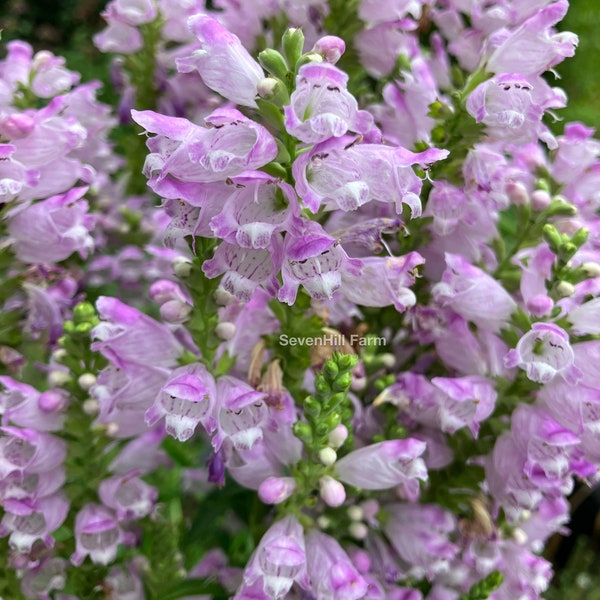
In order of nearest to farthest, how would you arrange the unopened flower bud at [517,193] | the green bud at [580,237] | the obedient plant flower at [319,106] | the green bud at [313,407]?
the obedient plant flower at [319,106], the green bud at [313,407], the green bud at [580,237], the unopened flower bud at [517,193]

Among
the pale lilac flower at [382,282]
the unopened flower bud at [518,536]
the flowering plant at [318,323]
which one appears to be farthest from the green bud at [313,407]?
the unopened flower bud at [518,536]

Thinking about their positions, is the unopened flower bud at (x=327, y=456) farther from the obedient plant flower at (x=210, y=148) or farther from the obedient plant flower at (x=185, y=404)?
the obedient plant flower at (x=210, y=148)

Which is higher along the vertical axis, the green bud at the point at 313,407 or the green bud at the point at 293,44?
the green bud at the point at 293,44

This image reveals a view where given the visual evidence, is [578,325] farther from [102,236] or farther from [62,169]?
[102,236]

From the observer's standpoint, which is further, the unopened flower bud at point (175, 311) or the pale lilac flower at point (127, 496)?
the pale lilac flower at point (127, 496)

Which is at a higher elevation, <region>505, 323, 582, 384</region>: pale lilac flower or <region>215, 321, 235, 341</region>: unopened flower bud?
<region>505, 323, 582, 384</region>: pale lilac flower

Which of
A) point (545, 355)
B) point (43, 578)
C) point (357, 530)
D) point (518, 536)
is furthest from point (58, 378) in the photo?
point (518, 536)

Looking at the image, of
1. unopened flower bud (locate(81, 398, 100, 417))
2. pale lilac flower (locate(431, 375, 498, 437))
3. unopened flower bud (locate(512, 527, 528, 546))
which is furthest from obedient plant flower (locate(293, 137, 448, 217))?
unopened flower bud (locate(512, 527, 528, 546))

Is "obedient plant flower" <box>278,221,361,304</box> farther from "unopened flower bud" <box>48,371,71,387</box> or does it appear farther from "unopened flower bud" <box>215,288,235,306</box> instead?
"unopened flower bud" <box>48,371,71,387</box>
